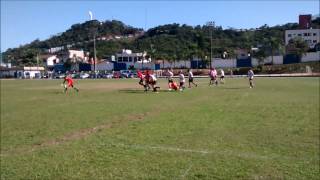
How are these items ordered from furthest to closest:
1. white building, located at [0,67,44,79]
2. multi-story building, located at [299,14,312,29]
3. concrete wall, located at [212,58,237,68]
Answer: white building, located at [0,67,44,79], concrete wall, located at [212,58,237,68], multi-story building, located at [299,14,312,29]

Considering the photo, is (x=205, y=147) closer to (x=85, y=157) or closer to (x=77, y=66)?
(x=85, y=157)

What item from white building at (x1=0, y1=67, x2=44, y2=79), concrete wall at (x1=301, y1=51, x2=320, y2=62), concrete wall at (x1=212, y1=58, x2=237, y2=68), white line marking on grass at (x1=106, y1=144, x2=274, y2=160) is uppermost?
concrete wall at (x1=301, y1=51, x2=320, y2=62)

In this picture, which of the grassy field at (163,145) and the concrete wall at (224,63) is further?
the concrete wall at (224,63)

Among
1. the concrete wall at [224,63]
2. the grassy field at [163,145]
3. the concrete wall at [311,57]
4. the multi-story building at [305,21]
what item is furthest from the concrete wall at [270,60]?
the multi-story building at [305,21]

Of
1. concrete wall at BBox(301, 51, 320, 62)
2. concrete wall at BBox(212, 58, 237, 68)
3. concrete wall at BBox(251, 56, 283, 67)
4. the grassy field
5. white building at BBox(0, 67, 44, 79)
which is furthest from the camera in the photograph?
white building at BBox(0, 67, 44, 79)

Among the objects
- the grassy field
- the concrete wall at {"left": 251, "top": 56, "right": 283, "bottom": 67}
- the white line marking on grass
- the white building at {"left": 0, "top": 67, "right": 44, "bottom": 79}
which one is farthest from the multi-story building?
the white building at {"left": 0, "top": 67, "right": 44, "bottom": 79}

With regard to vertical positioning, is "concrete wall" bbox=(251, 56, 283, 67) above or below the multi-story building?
above

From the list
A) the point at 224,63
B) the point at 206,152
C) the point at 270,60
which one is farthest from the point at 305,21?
the point at 270,60

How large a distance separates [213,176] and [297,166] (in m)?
1.83

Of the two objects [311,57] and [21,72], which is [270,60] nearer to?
[311,57]

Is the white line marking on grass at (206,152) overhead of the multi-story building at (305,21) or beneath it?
beneath

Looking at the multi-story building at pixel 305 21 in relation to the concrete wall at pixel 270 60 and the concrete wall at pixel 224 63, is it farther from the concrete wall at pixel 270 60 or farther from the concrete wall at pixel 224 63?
the concrete wall at pixel 270 60

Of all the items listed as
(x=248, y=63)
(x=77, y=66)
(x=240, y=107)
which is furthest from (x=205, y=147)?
(x=248, y=63)

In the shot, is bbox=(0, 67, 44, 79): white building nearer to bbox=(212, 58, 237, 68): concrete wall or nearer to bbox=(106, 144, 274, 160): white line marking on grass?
bbox=(212, 58, 237, 68): concrete wall
